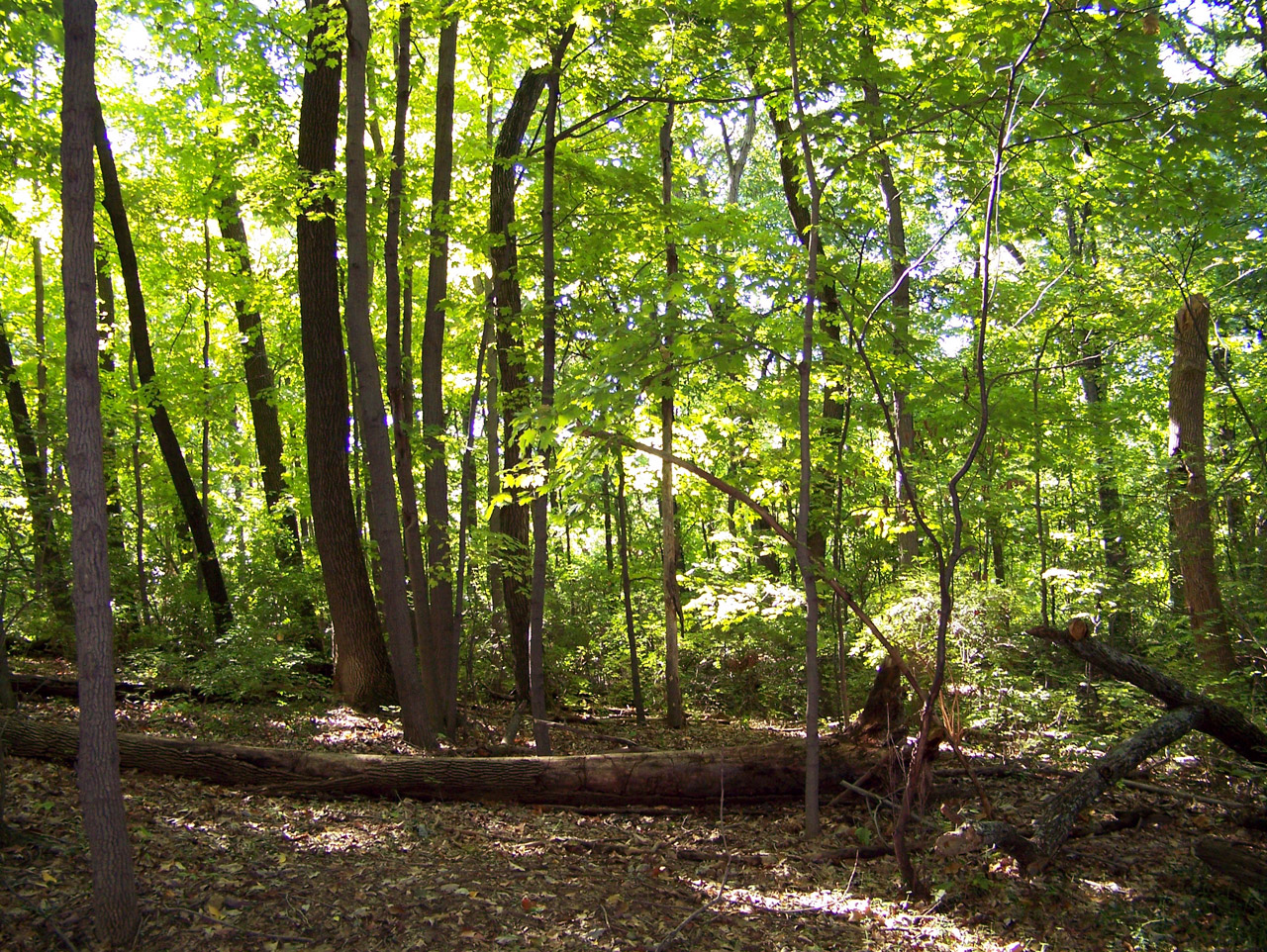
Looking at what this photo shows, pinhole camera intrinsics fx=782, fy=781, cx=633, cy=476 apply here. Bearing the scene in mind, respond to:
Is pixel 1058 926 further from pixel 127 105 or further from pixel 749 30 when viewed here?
pixel 127 105

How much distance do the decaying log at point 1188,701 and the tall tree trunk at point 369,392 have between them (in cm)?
527

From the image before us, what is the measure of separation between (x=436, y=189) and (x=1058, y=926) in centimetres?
757


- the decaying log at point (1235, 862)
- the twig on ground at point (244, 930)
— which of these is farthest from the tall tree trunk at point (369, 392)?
the decaying log at point (1235, 862)

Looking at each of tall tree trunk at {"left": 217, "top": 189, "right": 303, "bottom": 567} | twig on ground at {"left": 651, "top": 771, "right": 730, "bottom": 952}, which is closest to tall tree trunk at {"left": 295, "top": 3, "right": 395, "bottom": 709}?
tall tree trunk at {"left": 217, "top": 189, "right": 303, "bottom": 567}

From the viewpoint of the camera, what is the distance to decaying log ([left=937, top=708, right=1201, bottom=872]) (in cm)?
447

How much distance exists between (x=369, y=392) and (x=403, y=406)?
3.44ft

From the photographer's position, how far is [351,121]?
6.35 m

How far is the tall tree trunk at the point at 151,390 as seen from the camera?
9.12 metres

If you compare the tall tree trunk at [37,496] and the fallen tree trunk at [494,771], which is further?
the tall tree trunk at [37,496]

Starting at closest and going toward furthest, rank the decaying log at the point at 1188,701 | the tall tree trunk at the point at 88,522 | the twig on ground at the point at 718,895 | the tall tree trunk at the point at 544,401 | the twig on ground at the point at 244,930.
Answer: the tall tree trunk at the point at 88,522, the twig on ground at the point at 244,930, the twig on ground at the point at 718,895, the decaying log at the point at 1188,701, the tall tree trunk at the point at 544,401

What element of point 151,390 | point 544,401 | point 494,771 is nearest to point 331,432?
point 151,390

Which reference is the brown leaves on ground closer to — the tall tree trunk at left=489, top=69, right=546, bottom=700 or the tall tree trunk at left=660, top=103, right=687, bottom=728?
the tall tree trunk at left=489, top=69, right=546, bottom=700

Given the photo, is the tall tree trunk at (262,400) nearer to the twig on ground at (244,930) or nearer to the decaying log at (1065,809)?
the twig on ground at (244,930)

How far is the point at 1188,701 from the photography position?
5.61 meters
